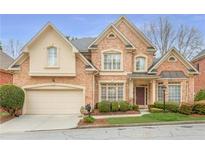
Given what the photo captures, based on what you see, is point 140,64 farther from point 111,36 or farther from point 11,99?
point 11,99

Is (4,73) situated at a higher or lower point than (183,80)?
higher

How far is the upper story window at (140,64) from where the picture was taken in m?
24.0

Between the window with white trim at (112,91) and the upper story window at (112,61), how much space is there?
1439 millimetres

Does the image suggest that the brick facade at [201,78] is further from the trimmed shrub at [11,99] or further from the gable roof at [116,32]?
the trimmed shrub at [11,99]

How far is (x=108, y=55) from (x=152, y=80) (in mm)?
4293

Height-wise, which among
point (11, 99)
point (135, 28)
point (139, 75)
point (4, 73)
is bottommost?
point (11, 99)

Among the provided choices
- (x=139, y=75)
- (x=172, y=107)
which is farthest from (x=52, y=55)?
(x=172, y=107)

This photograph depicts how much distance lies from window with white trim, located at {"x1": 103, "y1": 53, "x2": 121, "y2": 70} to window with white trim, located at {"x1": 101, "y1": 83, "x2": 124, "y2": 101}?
56.6 inches

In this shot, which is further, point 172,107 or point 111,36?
point 111,36

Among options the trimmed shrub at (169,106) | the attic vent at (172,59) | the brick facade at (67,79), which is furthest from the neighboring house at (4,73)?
the attic vent at (172,59)

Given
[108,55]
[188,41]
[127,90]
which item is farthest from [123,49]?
[188,41]

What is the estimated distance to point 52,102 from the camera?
21.0 meters

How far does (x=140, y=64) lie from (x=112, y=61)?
2.74 m

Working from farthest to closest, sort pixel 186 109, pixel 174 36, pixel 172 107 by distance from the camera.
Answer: pixel 174 36
pixel 172 107
pixel 186 109
